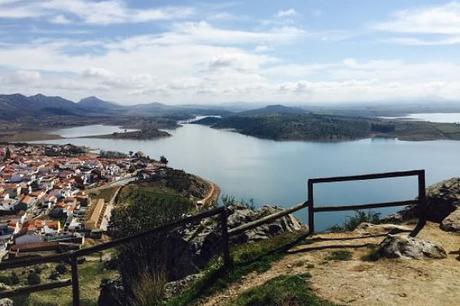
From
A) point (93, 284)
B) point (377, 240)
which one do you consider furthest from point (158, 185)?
point (377, 240)

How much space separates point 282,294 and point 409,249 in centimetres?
257

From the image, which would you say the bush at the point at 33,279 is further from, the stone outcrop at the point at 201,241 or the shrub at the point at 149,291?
the shrub at the point at 149,291

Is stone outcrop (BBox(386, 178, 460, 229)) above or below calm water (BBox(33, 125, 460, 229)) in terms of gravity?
above

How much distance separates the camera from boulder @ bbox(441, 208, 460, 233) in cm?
939

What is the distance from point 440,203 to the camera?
10695 mm

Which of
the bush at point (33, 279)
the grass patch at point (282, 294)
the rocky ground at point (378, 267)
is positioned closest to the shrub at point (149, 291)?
the rocky ground at point (378, 267)

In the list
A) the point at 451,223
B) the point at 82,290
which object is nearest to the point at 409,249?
the point at 451,223

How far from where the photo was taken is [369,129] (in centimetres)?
19838

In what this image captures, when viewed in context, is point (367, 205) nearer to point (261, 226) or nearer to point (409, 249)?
point (409, 249)

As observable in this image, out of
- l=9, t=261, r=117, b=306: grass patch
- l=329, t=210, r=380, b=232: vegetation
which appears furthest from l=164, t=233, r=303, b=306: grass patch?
l=9, t=261, r=117, b=306: grass patch

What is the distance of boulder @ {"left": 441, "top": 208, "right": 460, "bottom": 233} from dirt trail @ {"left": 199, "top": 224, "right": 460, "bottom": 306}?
26.6 inches

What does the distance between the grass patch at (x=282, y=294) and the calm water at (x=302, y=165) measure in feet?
148

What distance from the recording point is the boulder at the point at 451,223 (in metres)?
9.39

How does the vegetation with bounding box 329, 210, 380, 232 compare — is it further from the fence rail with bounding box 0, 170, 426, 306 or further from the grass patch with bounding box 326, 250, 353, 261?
the grass patch with bounding box 326, 250, 353, 261
